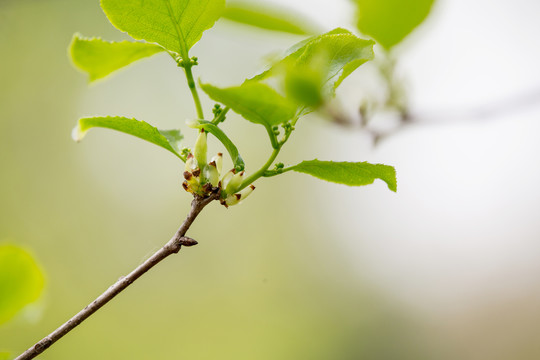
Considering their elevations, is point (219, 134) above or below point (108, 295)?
above

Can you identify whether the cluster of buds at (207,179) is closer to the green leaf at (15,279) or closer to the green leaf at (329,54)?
the green leaf at (329,54)

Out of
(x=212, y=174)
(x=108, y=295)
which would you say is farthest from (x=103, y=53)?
(x=108, y=295)

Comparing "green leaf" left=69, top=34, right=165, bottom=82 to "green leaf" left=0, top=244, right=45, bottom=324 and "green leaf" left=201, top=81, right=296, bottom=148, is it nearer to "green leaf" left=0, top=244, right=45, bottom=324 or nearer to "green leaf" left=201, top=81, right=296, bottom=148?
"green leaf" left=201, top=81, right=296, bottom=148

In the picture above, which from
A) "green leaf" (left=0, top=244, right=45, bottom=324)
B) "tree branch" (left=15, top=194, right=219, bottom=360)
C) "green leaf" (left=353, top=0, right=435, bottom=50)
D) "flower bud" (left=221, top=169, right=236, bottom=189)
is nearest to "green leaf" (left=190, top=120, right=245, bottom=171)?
"flower bud" (left=221, top=169, right=236, bottom=189)

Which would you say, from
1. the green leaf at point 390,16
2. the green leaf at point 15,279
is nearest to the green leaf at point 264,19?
the green leaf at point 390,16

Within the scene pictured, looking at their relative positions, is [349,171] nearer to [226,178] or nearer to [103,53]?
[226,178]
